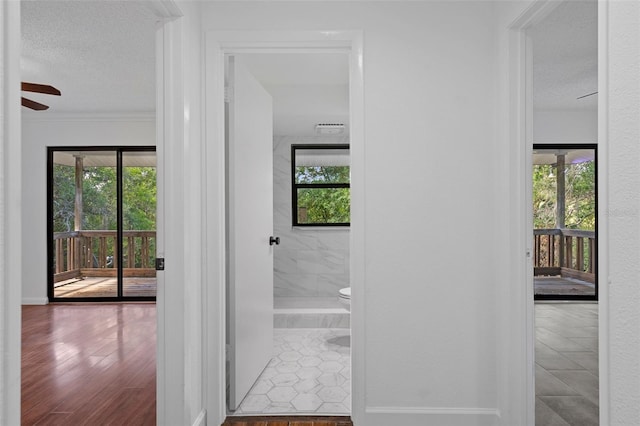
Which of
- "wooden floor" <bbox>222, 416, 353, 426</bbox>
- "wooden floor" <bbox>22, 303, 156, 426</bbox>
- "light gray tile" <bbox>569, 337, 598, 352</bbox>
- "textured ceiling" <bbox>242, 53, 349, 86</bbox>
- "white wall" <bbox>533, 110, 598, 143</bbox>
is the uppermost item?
"textured ceiling" <bbox>242, 53, 349, 86</bbox>

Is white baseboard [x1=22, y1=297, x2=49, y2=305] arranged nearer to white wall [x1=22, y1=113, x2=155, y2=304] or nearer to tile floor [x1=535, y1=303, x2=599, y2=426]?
white wall [x1=22, y1=113, x2=155, y2=304]

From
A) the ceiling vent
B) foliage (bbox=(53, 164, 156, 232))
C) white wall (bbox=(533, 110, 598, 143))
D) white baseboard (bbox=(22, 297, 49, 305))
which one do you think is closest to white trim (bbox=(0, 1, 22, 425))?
the ceiling vent

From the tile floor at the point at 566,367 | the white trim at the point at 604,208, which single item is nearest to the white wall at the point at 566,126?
the tile floor at the point at 566,367

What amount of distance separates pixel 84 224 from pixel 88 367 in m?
2.98

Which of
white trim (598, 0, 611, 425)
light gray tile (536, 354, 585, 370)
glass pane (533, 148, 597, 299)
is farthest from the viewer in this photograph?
glass pane (533, 148, 597, 299)

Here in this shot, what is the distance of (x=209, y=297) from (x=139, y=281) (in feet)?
13.4

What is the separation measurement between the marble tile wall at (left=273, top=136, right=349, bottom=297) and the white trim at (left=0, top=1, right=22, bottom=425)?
15.1 ft

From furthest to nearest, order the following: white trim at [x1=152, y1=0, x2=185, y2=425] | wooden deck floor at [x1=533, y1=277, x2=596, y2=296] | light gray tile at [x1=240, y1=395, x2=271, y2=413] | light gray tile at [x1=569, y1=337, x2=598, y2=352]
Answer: wooden deck floor at [x1=533, y1=277, x2=596, y2=296], light gray tile at [x1=569, y1=337, x2=598, y2=352], light gray tile at [x1=240, y1=395, x2=271, y2=413], white trim at [x1=152, y1=0, x2=185, y2=425]

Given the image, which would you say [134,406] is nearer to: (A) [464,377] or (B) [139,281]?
(A) [464,377]

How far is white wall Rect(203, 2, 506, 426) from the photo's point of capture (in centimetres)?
228

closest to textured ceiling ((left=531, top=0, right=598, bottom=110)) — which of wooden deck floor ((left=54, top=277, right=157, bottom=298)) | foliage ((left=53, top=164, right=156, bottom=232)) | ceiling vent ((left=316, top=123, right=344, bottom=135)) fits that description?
ceiling vent ((left=316, top=123, right=344, bottom=135))

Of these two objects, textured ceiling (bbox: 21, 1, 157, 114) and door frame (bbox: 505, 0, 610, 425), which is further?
textured ceiling (bbox: 21, 1, 157, 114)

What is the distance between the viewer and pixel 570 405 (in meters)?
2.63

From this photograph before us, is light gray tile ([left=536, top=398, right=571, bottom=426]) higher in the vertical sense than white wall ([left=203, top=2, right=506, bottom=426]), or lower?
lower
